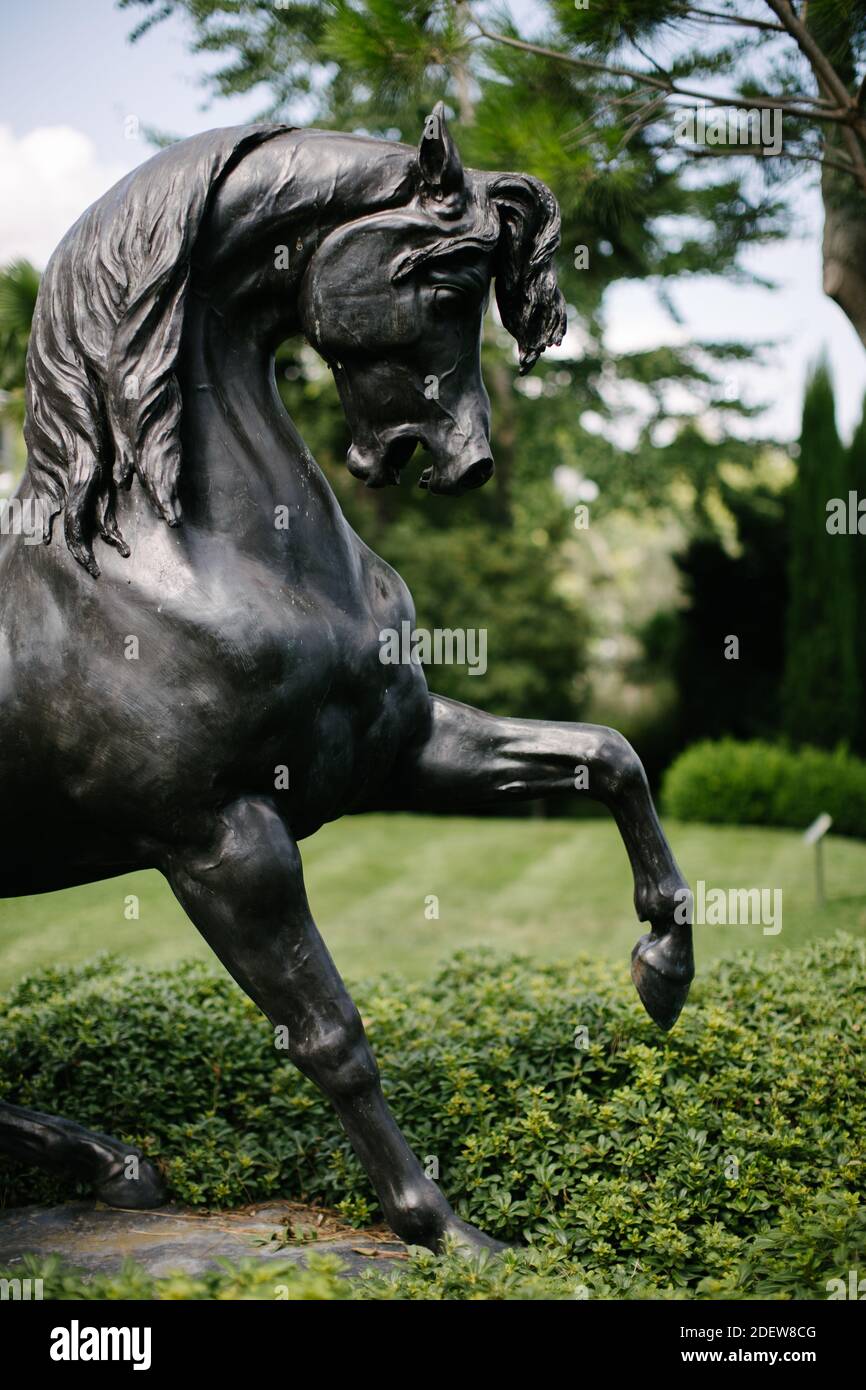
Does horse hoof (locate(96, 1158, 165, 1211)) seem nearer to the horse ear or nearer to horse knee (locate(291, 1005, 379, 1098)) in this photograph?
horse knee (locate(291, 1005, 379, 1098))

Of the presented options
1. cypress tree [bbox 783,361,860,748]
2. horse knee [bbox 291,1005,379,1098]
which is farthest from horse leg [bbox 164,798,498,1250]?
Answer: cypress tree [bbox 783,361,860,748]

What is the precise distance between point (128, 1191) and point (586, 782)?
1745mm

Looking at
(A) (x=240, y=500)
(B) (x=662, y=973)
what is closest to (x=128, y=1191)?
(B) (x=662, y=973)

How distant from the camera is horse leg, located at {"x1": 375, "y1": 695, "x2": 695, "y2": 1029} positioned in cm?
323

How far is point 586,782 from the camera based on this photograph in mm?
3232

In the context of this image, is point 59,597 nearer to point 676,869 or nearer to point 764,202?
point 676,869

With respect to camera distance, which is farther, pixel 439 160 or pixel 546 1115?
pixel 546 1115

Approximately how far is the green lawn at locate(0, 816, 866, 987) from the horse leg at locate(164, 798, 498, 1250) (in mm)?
4104

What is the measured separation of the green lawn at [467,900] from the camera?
8.49m

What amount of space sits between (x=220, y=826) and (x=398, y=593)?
765 mm

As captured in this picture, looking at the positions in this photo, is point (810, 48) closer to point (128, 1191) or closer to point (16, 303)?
point (128, 1191)

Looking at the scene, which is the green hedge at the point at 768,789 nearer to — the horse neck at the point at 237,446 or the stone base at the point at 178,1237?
the stone base at the point at 178,1237

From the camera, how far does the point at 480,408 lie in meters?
2.94

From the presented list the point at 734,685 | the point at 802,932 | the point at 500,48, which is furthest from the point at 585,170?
the point at 734,685
